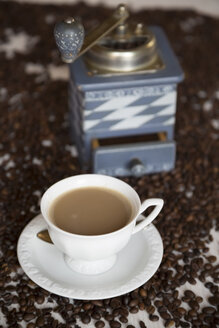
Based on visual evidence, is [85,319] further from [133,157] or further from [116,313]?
[133,157]

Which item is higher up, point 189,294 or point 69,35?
point 69,35

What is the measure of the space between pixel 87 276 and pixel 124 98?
51cm

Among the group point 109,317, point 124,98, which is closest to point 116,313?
point 109,317

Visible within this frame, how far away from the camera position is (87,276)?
1278 millimetres

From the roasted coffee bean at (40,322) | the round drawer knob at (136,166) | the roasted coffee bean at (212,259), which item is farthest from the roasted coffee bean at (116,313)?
the round drawer knob at (136,166)

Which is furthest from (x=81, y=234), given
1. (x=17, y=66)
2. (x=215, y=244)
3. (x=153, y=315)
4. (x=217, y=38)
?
(x=217, y=38)

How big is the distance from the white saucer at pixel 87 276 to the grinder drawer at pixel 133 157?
314 millimetres

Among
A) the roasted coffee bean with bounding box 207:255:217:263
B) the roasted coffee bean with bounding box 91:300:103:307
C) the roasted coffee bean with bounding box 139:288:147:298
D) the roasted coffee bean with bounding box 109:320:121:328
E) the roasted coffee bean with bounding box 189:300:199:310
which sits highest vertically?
the roasted coffee bean with bounding box 91:300:103:307

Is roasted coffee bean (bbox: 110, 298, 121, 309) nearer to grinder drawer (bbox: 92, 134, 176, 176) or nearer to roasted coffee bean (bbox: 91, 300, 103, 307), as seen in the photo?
roasted coffee bean (bbox: 91, 300, 103, 307)

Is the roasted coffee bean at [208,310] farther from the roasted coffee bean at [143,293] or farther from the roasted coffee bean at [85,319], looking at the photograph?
the roasted coffee bean at [85,319]

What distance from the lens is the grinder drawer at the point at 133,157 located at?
1.63 metres

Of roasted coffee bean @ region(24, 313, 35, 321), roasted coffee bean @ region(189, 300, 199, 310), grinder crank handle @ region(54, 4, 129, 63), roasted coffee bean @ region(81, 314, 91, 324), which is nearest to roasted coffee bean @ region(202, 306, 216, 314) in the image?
roasted coffee bean @ region(189, 300, 199, 310)

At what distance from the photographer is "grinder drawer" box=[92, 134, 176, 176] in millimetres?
1631

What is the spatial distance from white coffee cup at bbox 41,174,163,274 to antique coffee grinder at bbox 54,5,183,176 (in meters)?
0.32
